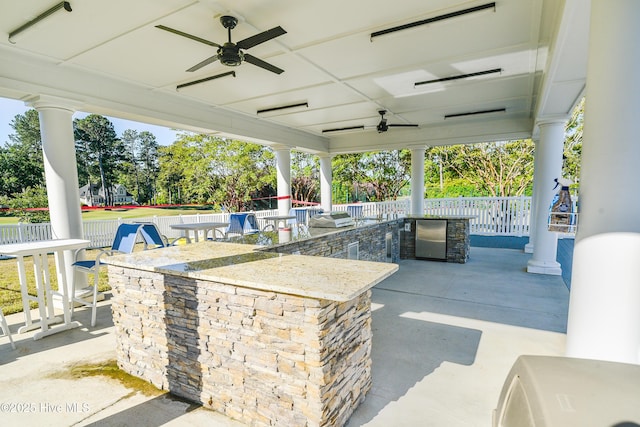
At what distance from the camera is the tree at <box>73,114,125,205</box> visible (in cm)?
2542

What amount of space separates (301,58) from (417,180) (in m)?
5.88

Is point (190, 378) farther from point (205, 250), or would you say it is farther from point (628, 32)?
point (628, 32)

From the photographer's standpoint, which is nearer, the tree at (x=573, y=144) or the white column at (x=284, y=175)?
the white column at (x=284, y=175)

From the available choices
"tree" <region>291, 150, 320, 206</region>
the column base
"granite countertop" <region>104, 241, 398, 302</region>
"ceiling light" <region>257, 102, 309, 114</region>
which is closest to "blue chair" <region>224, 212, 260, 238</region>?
"ceiling light" <region>257, 102, 309, 114</region>

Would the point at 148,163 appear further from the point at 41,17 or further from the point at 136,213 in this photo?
the point at 41,17

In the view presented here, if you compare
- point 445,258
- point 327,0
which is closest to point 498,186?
point 445,258

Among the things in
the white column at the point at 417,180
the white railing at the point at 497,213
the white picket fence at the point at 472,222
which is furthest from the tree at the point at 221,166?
the white railing at the point at 497,213

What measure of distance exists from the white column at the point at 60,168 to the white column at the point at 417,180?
748cm

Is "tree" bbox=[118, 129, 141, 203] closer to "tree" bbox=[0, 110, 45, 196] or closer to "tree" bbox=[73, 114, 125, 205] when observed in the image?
"tree" bbox=[73, 114, 125, 205]

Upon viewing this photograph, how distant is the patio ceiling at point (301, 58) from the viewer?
286 centimetres

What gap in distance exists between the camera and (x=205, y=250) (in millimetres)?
3012

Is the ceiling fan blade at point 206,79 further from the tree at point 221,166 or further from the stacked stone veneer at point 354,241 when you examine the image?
the tree at point 221,166

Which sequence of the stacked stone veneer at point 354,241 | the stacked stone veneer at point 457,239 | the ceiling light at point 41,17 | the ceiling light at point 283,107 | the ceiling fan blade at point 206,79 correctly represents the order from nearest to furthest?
1. the ceiling light at point 41,17
2. the stacked stone veneer at point 354,241
3. the ceiling fan blade at point 206,79
4. the ceiling light at point 283,107
5. the stacked stone veneer at point 457,239

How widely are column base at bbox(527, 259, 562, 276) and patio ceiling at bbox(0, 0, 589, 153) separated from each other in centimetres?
255
